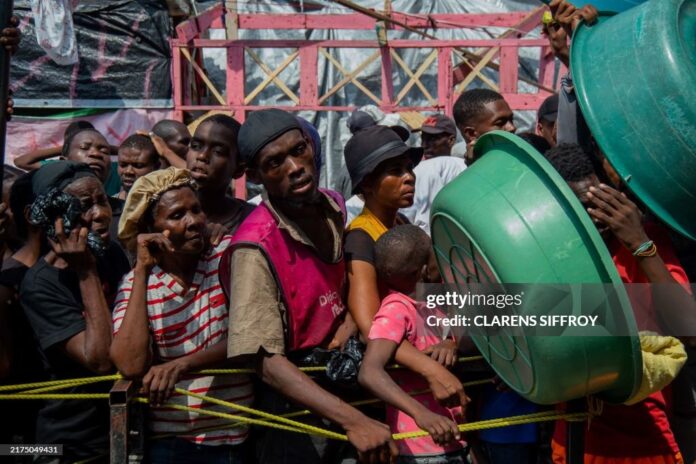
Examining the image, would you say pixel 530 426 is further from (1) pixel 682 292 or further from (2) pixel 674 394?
(1) pixel 682 292

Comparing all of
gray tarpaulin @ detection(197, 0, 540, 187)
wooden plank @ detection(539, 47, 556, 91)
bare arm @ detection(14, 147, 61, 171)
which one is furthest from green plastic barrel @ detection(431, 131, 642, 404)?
gray tarpaulin @ detection(197, 0, 540, 187)

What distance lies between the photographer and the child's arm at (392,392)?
274 centimetres

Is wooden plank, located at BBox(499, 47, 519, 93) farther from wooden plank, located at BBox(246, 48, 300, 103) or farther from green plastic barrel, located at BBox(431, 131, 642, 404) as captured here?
green plastic barrel, located at BBox(431, 131, 642, 404)

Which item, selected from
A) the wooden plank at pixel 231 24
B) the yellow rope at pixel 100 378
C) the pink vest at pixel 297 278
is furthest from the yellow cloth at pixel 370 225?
the wooden plank at pixel 231 24

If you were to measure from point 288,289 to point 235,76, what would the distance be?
6.67 m

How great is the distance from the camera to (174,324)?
310cm

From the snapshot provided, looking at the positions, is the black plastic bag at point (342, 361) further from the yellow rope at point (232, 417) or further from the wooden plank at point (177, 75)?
the wooden plank at point (177, 75)

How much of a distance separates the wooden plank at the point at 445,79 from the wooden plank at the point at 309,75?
4.45 feet

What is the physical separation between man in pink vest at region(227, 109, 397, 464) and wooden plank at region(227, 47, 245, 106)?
601 cm

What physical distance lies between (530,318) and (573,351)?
0.16 meters

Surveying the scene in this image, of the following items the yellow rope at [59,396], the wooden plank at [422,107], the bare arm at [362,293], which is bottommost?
the yellow rope at [59,396]

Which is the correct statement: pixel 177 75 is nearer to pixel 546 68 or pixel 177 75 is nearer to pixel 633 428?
pixel 546 68

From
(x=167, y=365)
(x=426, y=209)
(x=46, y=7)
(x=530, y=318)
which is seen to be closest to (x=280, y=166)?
(x=167, y=365)

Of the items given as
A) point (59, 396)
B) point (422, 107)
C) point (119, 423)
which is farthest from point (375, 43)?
point (119, 423)
